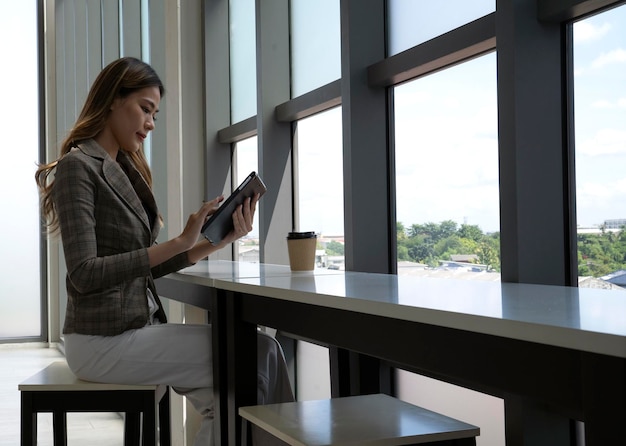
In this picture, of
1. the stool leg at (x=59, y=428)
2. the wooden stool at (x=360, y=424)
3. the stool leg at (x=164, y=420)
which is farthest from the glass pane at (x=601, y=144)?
the stool leg at (x=59, y=428)

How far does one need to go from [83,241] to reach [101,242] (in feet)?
0.42

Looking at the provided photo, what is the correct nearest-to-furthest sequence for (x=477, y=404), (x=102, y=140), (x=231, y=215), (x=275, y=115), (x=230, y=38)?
(x=477, y=404) < (x=231, y=215) < (x=102, y=140) < (x=275, y=115) < (x=230, y=38)

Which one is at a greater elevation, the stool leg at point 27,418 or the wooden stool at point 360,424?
the wooden stool at point 360,424

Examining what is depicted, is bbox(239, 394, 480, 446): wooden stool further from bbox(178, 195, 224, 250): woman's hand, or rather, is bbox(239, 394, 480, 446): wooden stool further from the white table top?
bbox(178, 195, 224, 250): woman's hand

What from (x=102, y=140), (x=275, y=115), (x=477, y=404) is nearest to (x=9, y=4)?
(x=275, y=115)

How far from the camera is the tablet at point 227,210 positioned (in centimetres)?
206

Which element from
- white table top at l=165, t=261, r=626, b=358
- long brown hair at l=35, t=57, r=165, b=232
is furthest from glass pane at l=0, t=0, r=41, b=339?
white table top at l=165, t=261, r=626, b=358

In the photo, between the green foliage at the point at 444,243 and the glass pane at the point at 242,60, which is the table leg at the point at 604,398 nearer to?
the green foliage at the point at 444,243

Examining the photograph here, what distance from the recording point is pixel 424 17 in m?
2.22

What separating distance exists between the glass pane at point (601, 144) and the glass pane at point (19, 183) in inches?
254

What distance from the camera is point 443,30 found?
6.97 feet

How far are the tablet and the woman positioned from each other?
0.02 meters

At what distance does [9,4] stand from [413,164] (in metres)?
6.27

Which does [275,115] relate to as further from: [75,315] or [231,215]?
[75,315]
